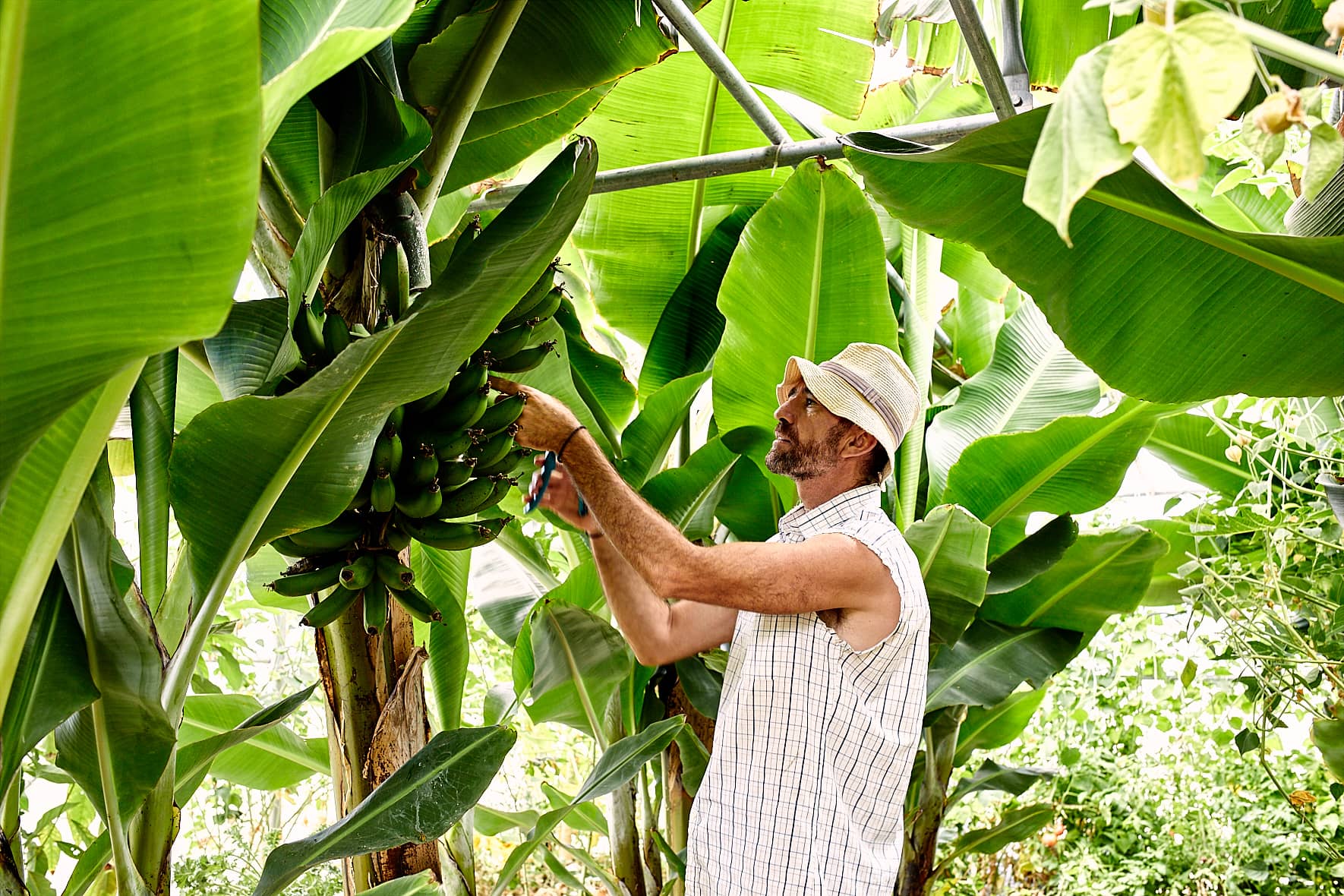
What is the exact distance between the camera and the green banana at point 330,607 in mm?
910

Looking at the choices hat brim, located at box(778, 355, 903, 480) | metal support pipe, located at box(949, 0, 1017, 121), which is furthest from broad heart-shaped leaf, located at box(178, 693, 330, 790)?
metal support pipe, located at box(949, 0, 1017, 121)

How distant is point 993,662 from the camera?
1.74 metres

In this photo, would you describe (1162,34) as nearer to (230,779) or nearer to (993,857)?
(230,779)

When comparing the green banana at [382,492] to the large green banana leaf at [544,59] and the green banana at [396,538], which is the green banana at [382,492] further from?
the large green banana leaf at [544,59]

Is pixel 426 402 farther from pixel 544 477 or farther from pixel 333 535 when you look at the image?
pixel 544 477

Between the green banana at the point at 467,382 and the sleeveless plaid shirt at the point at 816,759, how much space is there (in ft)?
2.04

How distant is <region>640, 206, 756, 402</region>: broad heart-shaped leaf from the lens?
1.81 meters

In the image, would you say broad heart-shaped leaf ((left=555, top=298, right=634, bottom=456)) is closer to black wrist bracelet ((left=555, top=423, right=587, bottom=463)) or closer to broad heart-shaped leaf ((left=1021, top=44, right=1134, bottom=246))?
black wrist bracelet ((left=555, top=423, right=587, bottom=463))

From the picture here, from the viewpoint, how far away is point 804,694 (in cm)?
131

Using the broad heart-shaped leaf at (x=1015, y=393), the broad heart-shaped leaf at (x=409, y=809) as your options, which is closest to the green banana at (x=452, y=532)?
the broad heart-shaped leaf at (x=409, y=809)

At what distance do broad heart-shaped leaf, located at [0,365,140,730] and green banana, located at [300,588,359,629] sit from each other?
24cm

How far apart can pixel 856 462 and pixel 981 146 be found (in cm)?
81

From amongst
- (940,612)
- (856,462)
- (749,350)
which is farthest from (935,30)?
(940,612)

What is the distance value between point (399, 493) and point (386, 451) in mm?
50
